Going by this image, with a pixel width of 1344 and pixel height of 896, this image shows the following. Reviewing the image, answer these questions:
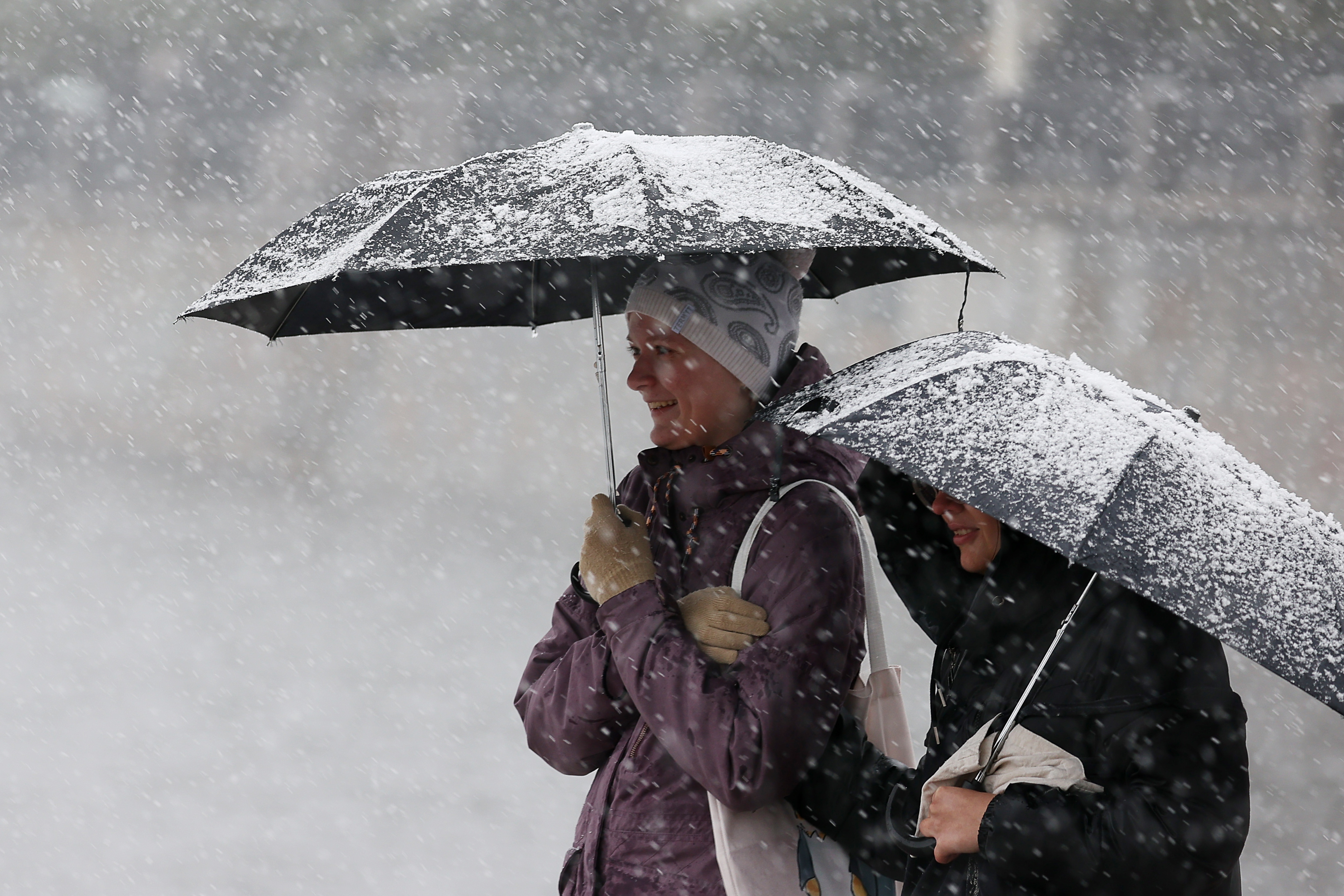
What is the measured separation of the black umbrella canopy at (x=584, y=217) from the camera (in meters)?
1.54

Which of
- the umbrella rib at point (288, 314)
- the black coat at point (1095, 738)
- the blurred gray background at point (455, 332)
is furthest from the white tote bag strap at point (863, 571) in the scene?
the blurred gray background at point (455, 332)

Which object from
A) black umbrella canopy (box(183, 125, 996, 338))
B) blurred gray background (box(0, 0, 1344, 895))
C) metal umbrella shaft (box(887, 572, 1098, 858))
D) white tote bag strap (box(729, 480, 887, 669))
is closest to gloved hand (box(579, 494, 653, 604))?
white tote bag strap (box(729, 480, 887, 669))

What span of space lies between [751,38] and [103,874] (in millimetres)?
8748

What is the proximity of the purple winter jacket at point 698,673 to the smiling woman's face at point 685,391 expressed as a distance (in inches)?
1.7

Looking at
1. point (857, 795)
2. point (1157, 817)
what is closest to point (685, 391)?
point (857, 795)

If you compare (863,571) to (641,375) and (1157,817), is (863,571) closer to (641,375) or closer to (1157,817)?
(641,375)

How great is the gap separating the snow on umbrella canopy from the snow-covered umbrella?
0.25 m

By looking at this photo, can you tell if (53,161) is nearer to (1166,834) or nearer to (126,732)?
(126,732)

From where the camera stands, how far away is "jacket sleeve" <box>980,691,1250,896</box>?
1305 mm

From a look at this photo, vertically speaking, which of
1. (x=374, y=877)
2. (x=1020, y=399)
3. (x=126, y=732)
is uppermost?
(x=1020, y=399)

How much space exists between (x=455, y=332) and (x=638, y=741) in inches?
401

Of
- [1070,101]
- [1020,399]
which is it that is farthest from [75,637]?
[1070,101]

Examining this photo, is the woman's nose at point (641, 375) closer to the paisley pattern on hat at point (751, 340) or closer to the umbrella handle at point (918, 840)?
the paisley pattern on hat at point (751, 340)

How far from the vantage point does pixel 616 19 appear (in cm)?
1064
